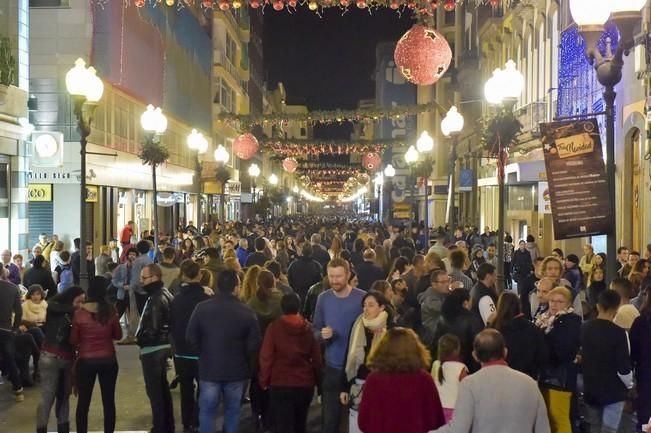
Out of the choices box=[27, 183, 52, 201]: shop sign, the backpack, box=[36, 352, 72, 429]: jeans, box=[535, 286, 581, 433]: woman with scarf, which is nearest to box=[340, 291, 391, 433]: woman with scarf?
box=[535, 286, 581, 433]: woman with scarf

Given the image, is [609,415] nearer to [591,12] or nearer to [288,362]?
[288,362]

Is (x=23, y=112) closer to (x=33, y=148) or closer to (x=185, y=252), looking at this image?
(x=33, y=148)

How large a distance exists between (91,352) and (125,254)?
30.1 ft

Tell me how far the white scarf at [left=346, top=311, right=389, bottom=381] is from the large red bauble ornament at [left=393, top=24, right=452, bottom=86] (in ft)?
25.7

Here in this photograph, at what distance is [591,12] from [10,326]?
7807mm

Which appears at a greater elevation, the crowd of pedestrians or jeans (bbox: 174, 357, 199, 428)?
the crowd of pedestrians

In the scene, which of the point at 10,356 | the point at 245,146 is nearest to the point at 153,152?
the point at 245,146

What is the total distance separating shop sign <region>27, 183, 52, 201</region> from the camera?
26672mm

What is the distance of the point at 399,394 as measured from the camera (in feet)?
19.1

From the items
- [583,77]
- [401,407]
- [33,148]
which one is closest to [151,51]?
[33,148]

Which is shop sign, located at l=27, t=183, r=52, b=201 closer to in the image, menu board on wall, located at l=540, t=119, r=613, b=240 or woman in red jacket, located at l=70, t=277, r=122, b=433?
woman in red jacket, located at l=70, t=277, r=122, b=433

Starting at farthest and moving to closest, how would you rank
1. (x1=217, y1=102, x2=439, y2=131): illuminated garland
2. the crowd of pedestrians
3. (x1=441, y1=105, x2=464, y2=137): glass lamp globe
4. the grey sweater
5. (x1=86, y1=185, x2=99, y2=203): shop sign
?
(x1=217, y1=102, x2=439, y2=131): illuminated garland, (x1=86, y1=185, x2=99, y2=203): shop sign, (x1=441, y1=105, x2=464, y2=137): glass lamp globe, the crowd of pedestrians, the grey sweater

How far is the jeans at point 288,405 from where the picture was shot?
808 centimetres

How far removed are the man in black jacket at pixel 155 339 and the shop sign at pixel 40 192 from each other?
18.6 metres
